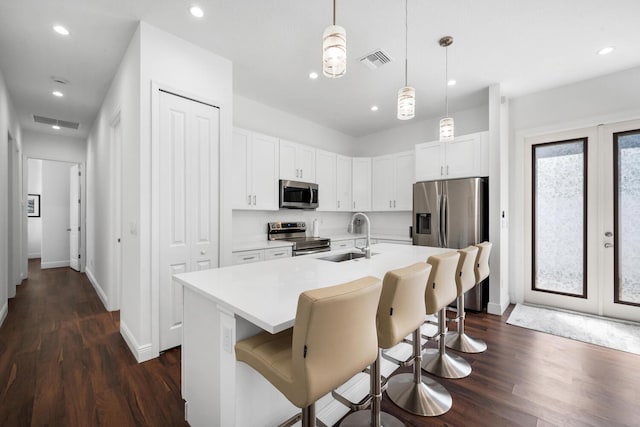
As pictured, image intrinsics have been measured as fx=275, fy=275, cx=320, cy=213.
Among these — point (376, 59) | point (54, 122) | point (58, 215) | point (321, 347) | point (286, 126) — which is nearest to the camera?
point (321, 347)

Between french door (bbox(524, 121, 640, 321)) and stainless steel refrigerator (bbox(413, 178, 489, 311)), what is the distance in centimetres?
81

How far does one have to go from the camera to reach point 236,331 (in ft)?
4.17

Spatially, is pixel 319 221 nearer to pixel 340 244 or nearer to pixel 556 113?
pixel 340 244

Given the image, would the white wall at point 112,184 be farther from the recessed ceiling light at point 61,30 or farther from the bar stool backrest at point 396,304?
the bar stool backrest at point 396,304

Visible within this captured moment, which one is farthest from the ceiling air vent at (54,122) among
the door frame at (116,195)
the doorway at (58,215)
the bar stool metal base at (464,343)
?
the bar stool metal base at (464,343)

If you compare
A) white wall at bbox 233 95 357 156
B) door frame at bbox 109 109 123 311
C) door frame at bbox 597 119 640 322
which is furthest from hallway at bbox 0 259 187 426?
door frame at bbox 597 119 640 322

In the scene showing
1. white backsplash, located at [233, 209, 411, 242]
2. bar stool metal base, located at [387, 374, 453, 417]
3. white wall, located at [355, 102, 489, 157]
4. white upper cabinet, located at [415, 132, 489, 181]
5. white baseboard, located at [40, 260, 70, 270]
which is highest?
white wall, located at [355, 102, 489, 157]

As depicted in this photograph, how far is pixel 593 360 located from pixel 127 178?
4573 mm

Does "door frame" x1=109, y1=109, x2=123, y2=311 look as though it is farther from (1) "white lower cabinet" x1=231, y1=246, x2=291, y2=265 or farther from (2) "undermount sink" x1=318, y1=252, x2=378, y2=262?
(2) "undermount sink" x1=318, y1=252, x2=378, y2=262

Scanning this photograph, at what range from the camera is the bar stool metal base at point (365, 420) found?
1.63m

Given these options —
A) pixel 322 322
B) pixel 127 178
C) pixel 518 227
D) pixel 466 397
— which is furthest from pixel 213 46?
pixel 518 227

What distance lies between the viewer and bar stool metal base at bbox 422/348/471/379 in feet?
7.11

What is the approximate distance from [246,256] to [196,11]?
241 centimetres

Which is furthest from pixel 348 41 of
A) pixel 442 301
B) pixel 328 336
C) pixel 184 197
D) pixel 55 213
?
pixel 55 213
